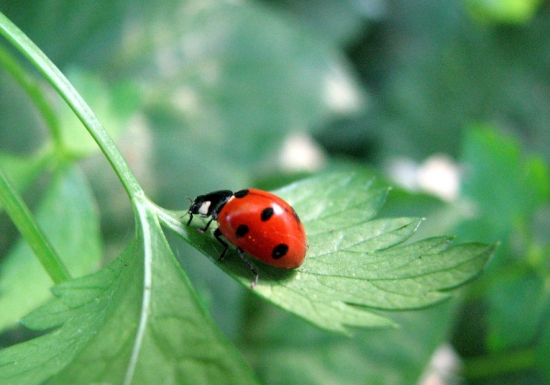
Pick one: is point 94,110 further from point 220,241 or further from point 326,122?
point 326,122

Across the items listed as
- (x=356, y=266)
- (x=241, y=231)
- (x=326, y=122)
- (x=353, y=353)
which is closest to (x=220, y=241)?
(x=241, y=231)

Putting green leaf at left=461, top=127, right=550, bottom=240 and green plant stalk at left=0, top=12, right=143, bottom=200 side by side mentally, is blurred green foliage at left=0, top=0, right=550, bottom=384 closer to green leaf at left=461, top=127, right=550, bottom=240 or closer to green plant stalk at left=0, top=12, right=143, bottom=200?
green leaf at left=461, top=127, right=550, bottom=240

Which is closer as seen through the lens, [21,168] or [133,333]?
[133,333]

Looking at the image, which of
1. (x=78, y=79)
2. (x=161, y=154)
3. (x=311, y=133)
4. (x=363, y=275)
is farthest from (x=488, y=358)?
(x=78, y=79)

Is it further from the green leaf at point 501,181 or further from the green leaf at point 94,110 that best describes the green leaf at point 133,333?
the green leaf at point 501,181

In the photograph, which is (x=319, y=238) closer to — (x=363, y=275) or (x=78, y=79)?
(x=363, y=275)

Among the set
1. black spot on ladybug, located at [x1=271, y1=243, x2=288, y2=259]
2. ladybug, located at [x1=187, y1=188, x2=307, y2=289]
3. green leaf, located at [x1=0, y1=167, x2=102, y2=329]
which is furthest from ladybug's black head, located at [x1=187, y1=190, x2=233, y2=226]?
green leaf, located at [x1=0, y1=167, x2=102, y2=329]
